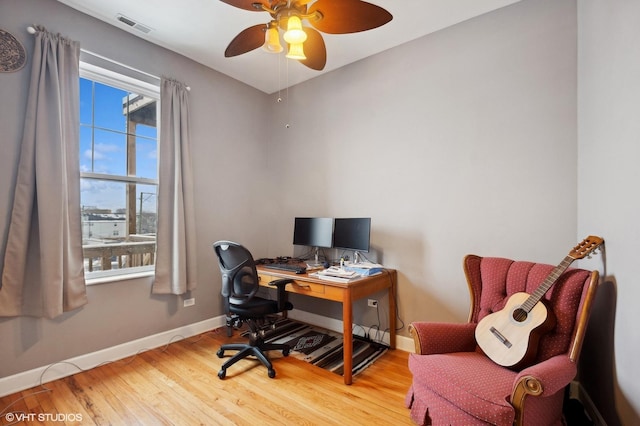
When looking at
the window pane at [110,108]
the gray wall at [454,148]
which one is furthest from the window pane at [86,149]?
the gray wall at [454,148]

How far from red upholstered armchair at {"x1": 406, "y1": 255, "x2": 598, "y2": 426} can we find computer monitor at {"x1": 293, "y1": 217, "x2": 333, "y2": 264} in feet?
4.33

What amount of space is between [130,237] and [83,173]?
25.9 inches

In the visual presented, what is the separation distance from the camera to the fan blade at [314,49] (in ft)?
6.08

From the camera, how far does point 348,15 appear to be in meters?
1.59

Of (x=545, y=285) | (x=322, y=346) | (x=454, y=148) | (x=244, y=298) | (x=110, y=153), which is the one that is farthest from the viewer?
(x=322, y=346)

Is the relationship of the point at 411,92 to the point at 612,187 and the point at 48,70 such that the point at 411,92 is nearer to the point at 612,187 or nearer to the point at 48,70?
the point at 612,187

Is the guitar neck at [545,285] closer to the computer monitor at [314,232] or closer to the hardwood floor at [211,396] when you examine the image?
the hardwood floor at [211,396]

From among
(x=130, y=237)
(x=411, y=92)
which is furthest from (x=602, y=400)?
(x=130, y=237)

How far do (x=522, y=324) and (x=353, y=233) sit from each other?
1483 mm

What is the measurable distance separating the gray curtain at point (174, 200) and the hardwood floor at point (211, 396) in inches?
27.8

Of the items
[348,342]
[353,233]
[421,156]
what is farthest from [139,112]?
[348,342]

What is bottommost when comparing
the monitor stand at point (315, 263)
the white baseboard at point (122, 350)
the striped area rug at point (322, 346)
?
the striped area rug at point (322, 346)

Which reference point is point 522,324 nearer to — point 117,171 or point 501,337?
point 501,337

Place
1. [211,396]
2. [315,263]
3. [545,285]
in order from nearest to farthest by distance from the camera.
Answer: [545,285]
[211,396]
[315,263]
